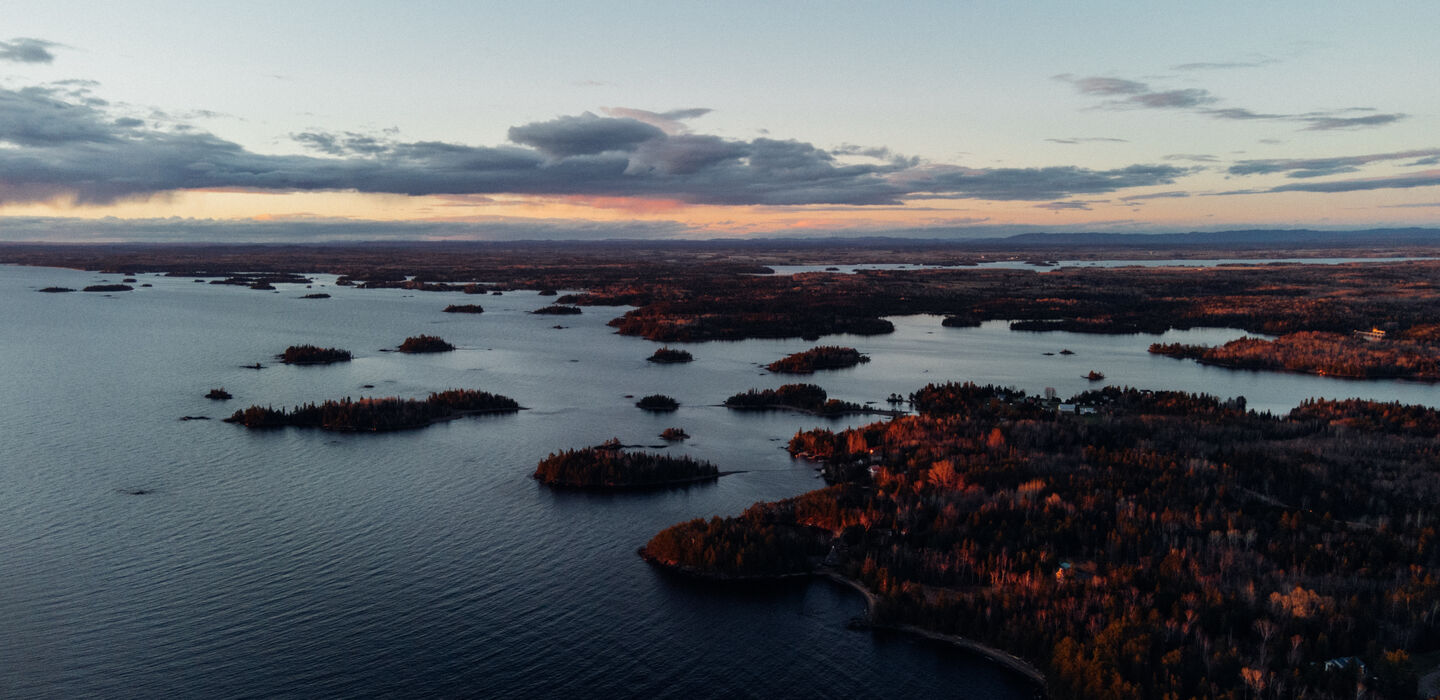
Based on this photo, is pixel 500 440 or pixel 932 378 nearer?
pixel 500 440

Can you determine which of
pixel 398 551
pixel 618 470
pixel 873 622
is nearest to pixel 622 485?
pixel 618 470

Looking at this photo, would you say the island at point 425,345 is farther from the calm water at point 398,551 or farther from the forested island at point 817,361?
the forested island at point 817,361

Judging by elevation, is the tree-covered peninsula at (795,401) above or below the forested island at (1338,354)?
below

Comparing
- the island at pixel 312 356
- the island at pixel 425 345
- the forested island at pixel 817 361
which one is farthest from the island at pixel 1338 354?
the island at pixel 312 356


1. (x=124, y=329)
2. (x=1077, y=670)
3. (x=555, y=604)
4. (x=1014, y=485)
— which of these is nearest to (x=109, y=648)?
(x=555, y=604)

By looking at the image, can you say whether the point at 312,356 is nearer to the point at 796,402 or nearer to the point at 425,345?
the point at 425,345

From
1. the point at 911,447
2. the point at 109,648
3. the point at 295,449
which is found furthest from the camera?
the point at 295,449

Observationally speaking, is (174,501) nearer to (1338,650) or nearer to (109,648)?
(109,648)
